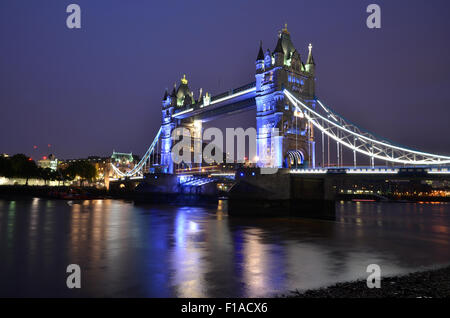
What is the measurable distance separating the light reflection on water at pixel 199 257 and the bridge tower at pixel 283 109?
11.9 meters

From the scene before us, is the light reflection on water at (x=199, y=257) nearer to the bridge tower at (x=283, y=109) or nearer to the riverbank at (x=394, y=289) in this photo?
the riverbank at (x=394, y=289)

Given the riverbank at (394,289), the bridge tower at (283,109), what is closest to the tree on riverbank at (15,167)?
the bridge tower at (283,109)

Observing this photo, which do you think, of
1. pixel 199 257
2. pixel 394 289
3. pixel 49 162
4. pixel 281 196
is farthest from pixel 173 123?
pixel 49 162

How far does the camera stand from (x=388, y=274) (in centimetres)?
1141

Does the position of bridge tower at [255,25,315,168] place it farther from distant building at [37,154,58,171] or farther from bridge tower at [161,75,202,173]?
distant building at [37,154,58,171]

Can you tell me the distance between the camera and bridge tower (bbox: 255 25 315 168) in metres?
34.6

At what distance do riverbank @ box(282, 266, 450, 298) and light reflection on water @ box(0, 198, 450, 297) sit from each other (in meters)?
0.88

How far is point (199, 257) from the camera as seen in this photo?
1412cm

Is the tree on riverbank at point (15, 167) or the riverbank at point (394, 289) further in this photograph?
the tree on riverbank at point (15, 167)

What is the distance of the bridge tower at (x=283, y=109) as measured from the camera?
34.6 m

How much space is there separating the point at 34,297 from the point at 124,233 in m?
12.9

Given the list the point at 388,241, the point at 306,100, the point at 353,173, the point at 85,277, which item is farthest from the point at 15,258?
the point at 306,100

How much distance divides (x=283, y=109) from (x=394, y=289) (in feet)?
89.6
